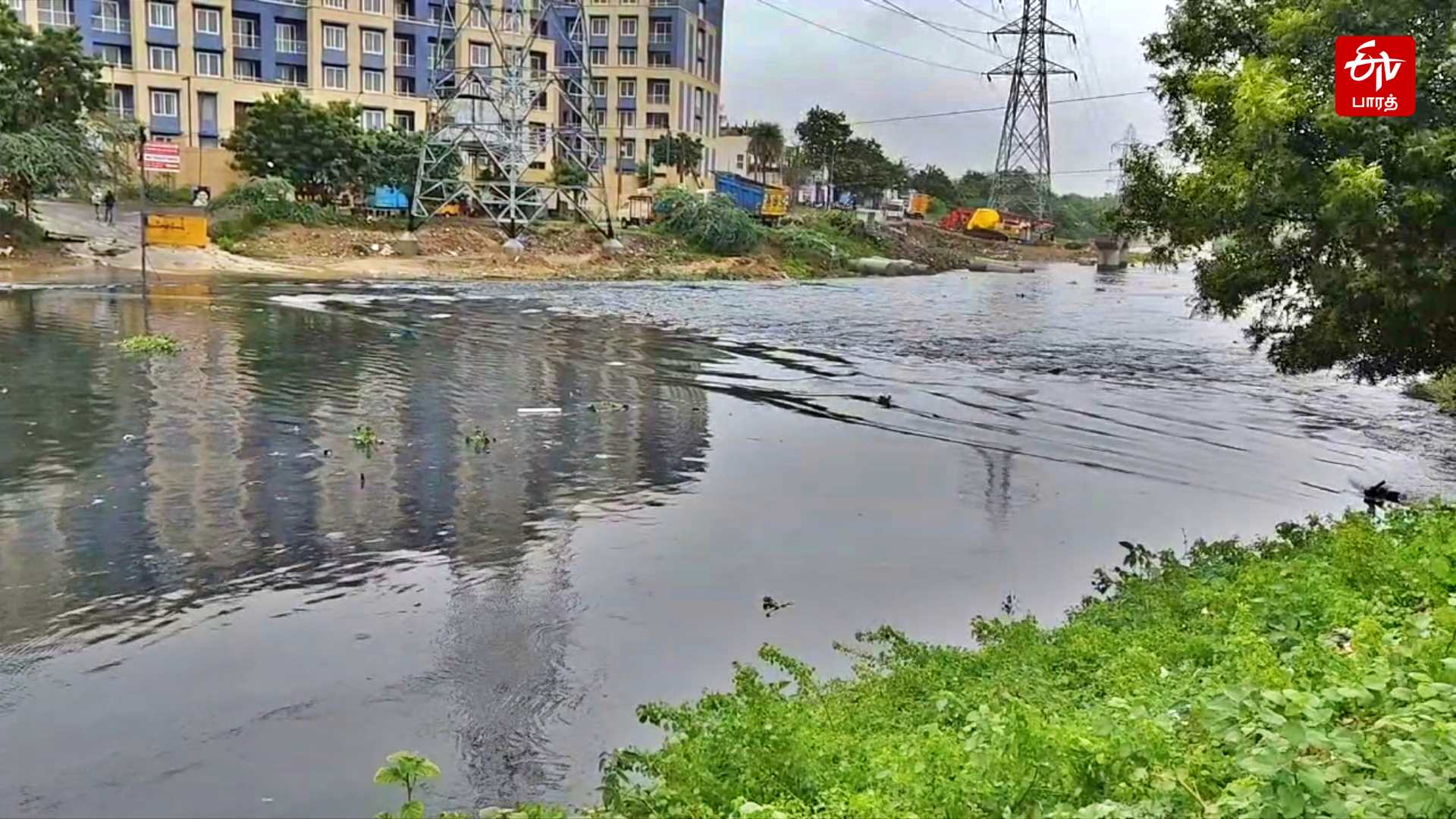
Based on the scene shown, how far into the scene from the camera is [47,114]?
131ft

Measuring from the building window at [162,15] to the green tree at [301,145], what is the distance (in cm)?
1483

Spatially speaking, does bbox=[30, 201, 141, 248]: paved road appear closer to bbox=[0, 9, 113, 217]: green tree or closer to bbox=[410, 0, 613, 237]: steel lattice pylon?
bbox=[0, 9, 113, 217]: green tree

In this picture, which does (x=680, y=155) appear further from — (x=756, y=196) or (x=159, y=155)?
(x=159, y=155)

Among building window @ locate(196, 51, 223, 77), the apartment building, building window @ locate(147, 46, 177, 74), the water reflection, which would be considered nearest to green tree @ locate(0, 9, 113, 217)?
the water reflection

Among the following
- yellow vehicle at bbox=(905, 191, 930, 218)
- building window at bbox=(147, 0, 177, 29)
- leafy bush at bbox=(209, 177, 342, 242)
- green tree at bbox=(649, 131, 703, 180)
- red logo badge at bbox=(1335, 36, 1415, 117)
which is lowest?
leafy bush at bbox=(209, 177, 342, 242)

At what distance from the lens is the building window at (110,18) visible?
6328cm

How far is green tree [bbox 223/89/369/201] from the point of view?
5231cm

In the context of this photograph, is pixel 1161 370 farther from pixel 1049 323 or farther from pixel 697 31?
pixel 697 31

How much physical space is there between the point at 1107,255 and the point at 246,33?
54433mm

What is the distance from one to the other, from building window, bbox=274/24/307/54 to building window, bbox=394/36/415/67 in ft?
19.0

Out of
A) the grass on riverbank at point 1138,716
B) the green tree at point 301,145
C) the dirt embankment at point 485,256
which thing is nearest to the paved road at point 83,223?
the dirt embankment at point 485,256

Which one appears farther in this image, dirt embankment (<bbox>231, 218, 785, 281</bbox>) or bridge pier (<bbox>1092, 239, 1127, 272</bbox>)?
bridge pier (<bbox>1092, 239, 1127, 272</bbox>)

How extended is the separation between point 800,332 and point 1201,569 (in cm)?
2153

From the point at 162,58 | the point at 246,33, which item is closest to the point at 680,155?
the point at 246,33
